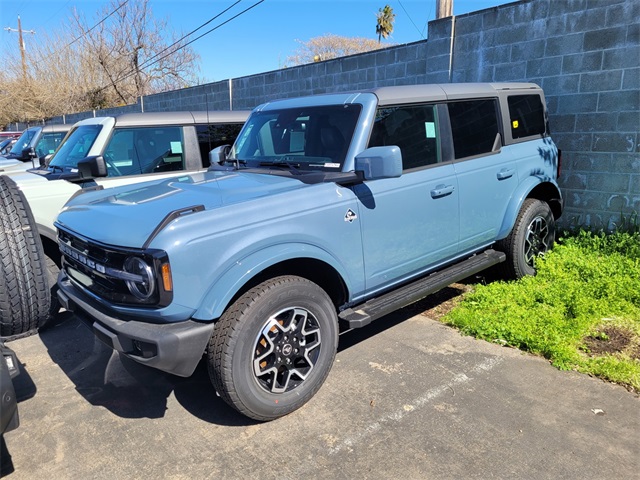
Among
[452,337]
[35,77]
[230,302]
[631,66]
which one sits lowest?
[452,337]

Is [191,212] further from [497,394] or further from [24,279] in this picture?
[497,394]

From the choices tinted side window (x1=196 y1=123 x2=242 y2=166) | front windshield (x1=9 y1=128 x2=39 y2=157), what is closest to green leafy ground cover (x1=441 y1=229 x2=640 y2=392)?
tinted side window (x1=196 y1=123 x2=242 y2=166)

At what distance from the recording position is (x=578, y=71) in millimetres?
5984

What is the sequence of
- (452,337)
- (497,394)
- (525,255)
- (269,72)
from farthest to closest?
(269,72)
(525,255)
(452,337)
(497,394)

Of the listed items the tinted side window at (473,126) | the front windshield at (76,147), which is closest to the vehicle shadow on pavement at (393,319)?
the tinted side window at (473,126)

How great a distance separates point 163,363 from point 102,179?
3277 millimetres

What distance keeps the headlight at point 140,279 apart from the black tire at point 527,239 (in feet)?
11.8

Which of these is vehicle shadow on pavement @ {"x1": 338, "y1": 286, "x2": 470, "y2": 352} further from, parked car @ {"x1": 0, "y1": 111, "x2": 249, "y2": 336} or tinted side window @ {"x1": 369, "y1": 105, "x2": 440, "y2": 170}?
parked car @ {"x1": 0, "y1": 111, "x2": 249, "y2": 336}

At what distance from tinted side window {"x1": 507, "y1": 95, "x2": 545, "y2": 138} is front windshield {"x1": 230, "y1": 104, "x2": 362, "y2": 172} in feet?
6.69

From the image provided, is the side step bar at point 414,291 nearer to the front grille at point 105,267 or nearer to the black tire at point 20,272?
the front grille at point 105,267

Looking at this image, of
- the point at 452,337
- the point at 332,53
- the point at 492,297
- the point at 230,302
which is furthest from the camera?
the point at 332,53

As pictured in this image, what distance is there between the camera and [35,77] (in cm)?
3438

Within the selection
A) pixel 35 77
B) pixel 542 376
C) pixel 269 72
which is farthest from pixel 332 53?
pixel 542 376

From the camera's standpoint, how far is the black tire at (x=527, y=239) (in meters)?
4.93
